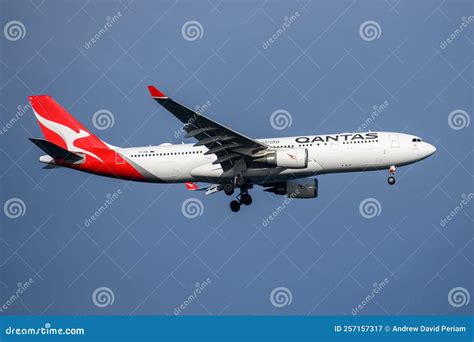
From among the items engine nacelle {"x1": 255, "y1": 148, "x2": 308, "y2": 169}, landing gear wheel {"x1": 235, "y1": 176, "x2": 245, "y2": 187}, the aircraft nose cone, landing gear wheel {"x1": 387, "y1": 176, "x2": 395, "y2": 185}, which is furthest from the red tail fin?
the aircraft nose cone

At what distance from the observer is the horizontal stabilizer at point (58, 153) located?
47.9m

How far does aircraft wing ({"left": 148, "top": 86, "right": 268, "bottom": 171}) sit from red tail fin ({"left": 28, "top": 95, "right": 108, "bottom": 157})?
8762 mm

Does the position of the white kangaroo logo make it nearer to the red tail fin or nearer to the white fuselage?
the red tail fin

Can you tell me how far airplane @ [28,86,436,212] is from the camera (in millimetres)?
46312

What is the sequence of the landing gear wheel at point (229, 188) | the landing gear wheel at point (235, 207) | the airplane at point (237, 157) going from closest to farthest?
the airplane at point (237, 157) < the landing gear wheel at point (229, 188) < the landing gear wheel at point (235, 207)

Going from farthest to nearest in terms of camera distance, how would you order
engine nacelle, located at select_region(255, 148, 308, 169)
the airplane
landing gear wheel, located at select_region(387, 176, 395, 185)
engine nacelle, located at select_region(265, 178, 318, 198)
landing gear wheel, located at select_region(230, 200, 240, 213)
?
engine nacelle, located at select_region(265, 178, 318, 198)
landing gear wheel, located at select_region(230, 200, 240, 213)
landing gear wheel, located at select_region(387, 176, 395, 185)
the airplane
engine nacelle, located at select_region(255, 148, 308, 169)

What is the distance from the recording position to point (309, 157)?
46.7 metres

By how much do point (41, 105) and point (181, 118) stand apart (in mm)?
14665

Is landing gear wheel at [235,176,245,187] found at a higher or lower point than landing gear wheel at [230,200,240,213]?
→ higher

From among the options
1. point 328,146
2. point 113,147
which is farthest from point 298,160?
point 113,147

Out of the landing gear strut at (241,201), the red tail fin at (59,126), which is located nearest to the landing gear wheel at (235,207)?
the landing gear strut at (241,201)

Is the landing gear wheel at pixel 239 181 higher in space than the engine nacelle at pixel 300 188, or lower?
lower

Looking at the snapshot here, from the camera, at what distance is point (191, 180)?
4925 centimetres

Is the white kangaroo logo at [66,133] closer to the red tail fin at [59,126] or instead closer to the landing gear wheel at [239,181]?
the red tail fin at [59,126]
